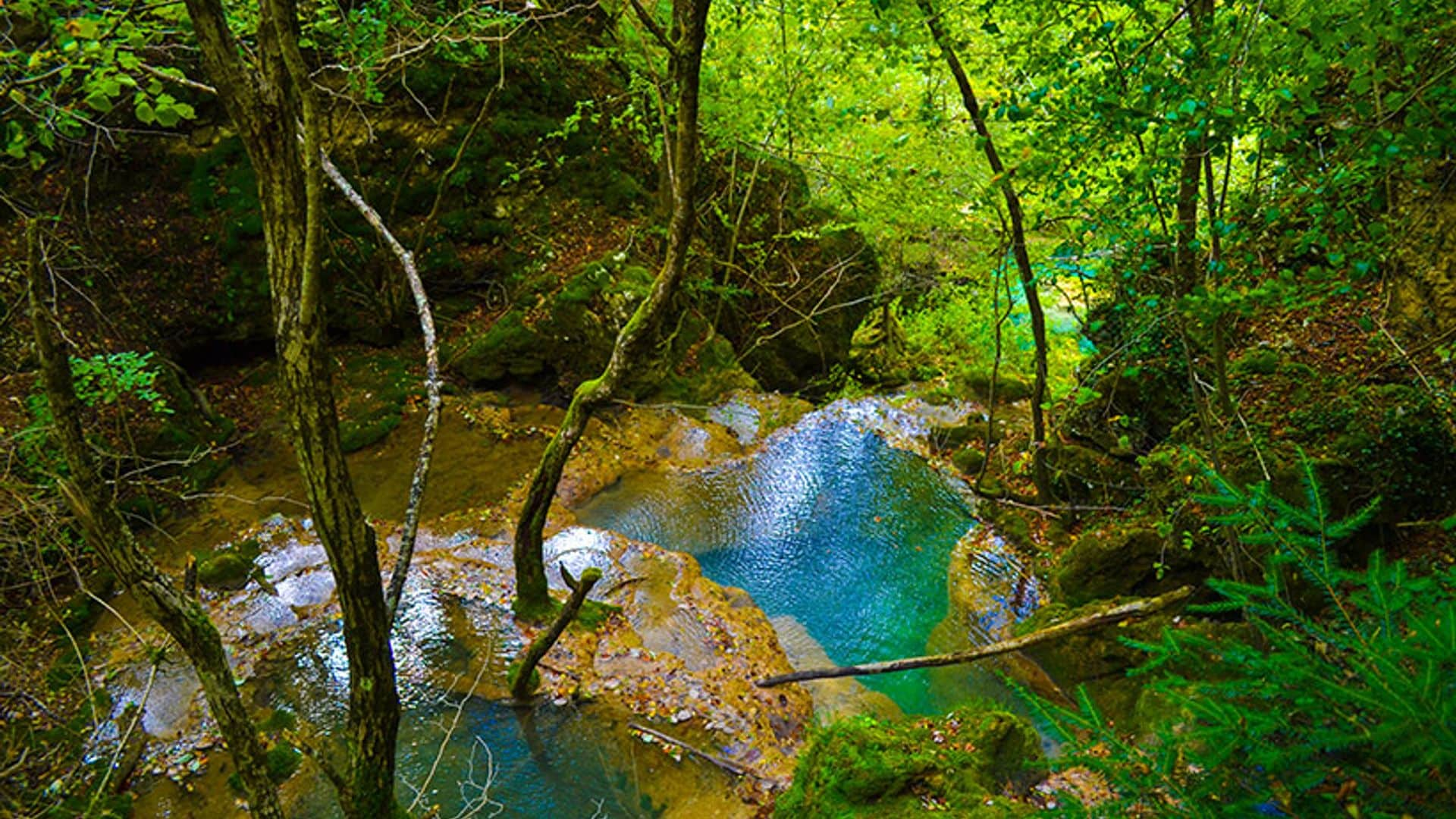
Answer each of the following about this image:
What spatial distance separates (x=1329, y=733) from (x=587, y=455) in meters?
8.80

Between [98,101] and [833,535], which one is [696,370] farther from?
[98,101]

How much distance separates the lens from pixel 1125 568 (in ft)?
22.0

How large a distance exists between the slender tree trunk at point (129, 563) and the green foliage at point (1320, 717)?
10.6 feet

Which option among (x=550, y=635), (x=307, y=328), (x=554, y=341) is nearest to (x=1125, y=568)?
(x=550, y=635)

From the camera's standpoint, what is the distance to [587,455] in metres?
9.64

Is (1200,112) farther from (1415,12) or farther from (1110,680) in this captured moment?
(1110,680)

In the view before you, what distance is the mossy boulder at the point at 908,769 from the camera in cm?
369

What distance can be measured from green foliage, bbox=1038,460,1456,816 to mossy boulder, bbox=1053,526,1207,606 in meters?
5.09

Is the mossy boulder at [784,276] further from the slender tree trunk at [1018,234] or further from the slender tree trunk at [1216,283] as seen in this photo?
the slender tree trunk at [1216,283]

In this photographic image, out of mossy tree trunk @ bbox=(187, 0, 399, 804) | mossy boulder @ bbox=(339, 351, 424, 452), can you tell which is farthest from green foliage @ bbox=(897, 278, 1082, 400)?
mossy tree trunk @ bbox=(187, 0, 399, 804)

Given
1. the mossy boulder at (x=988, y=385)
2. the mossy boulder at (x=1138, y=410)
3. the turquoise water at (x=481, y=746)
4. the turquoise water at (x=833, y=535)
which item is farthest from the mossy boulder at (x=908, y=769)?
the mossy boulder at (x=988, y=385)

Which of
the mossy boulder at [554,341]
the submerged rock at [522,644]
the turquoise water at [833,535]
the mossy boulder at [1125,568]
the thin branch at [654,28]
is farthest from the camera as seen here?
Result: the mossy boulder at [554,341]

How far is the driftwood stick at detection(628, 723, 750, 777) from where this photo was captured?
16.7 ft

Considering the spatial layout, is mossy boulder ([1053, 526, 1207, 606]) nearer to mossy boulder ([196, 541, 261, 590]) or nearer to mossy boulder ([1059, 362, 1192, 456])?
mossy boulder ([1059, 362, 1192, 456])
